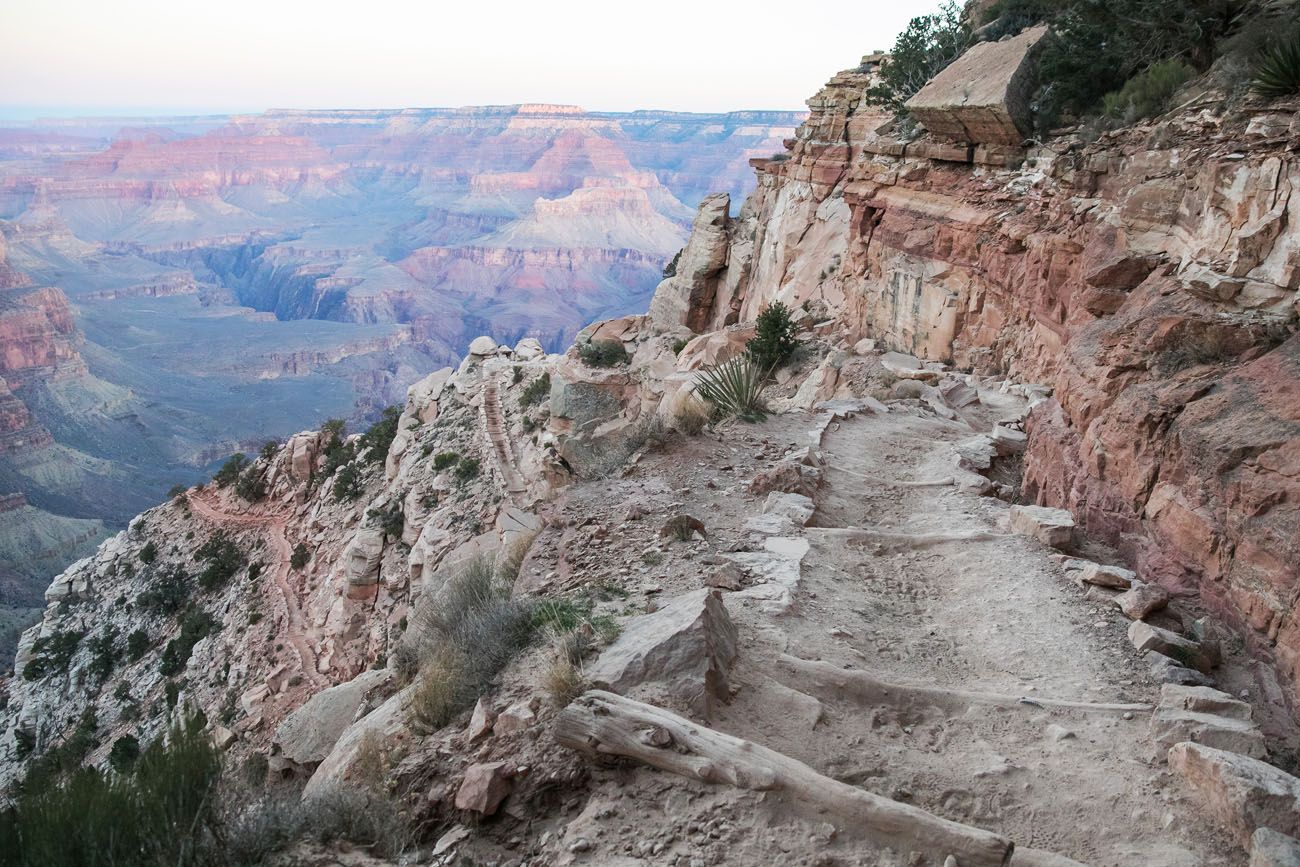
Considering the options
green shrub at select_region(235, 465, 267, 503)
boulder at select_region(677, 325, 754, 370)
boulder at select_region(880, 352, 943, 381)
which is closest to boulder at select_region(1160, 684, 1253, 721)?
boulder at select_region(880, 352, 943, 381)

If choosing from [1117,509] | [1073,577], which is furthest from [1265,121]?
[1073,577]

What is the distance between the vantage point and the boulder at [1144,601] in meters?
5.70

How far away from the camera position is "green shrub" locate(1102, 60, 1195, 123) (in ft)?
35.8

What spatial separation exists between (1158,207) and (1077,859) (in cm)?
801

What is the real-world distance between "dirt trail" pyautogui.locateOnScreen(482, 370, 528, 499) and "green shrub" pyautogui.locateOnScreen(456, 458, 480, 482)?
1.91ft

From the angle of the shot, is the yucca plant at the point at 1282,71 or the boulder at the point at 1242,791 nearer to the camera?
the boulder at the point at 1242,791

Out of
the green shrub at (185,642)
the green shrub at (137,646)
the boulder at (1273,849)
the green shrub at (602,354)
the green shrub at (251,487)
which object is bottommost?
the green shrub at (137,646)

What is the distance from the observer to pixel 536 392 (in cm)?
2609

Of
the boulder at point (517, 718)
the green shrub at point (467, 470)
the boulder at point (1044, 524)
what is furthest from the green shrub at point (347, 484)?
the boulder at point (517, 718)

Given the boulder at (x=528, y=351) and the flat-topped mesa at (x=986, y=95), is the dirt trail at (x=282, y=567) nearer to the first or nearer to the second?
the boulder at (x=528, y=351)

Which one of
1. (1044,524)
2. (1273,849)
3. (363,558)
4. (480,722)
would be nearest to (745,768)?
(480,722)

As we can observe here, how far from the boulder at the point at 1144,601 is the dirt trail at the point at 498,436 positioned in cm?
1655

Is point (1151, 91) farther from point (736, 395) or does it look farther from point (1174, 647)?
point (1174, 647)

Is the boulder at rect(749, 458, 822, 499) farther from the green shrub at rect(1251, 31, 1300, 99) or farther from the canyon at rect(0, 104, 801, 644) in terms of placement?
the canyon at rect(0, 104, 801, 644)
